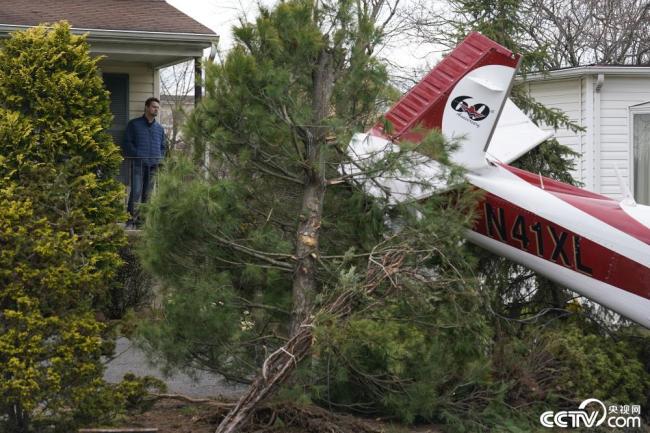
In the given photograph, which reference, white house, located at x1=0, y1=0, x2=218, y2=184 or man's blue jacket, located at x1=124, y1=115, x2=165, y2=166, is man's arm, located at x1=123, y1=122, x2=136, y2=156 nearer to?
man's blue jacket, located at x1=124, y1=115, x2=165, y2=166

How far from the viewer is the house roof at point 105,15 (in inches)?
576

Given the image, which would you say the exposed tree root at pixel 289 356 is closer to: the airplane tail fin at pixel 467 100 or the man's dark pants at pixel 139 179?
the airplane tail fin at pixel 467 100

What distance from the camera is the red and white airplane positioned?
28.1ft

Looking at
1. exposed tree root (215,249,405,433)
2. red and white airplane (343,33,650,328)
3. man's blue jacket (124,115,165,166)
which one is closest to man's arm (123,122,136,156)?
man's blue jacket (124,115,165,166)

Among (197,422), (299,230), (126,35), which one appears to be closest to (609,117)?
(126,35)

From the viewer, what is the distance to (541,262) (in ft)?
29.3

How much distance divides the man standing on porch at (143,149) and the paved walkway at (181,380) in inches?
146

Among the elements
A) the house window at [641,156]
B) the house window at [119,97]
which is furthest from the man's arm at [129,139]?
the house window at [641,156]

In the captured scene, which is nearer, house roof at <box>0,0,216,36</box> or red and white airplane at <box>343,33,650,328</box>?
red and white airplane at <box>343,33,650,328</box>

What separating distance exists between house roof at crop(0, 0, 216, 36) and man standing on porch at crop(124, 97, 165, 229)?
4.35 ft

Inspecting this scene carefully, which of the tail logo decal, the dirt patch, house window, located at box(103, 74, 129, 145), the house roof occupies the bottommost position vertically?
the dirt patch

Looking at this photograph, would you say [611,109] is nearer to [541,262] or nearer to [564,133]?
[564,133]

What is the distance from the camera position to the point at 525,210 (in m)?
8.77

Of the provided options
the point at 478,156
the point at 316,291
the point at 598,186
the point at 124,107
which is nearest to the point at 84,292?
the point at 316,291
